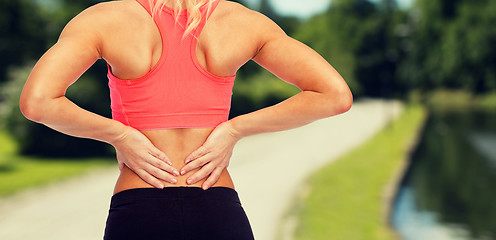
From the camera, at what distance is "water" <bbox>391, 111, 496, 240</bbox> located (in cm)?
1402

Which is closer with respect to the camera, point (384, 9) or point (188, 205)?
point (188, 205)

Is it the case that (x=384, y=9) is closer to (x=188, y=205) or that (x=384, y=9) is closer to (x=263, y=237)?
(x=263, y=237)

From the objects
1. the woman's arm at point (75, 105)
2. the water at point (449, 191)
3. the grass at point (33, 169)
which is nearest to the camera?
the woman's arm at point (75, 105)

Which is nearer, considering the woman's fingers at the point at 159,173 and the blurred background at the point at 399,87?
the woman's fingers at the point at 159,173

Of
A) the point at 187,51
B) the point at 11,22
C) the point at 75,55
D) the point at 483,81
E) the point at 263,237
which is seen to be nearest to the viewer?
the point at 75,55

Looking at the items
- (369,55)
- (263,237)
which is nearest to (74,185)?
(263,237)

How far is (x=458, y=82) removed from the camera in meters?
58.8

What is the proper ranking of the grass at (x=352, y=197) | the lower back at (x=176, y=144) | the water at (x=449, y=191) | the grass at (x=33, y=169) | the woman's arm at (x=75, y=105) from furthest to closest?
the water at (x=449, y=191)
the grass at (x=33, y=169)
the grass at (x=352, y=197)
the lower back at (x=176, y=144)
the woman's arm at (x=75, y=105)

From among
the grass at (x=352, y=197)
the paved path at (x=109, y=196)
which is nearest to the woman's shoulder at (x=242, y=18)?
the paved path at (x=109, y=196)

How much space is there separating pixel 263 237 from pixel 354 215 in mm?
4115

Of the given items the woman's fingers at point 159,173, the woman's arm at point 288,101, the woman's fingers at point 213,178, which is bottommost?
the woman's fingers at point 213,178

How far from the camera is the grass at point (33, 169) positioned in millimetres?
13227

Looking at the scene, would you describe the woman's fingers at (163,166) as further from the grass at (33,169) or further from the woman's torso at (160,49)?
the grass at (33,169)

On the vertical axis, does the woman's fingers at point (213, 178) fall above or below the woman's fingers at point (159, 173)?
below
